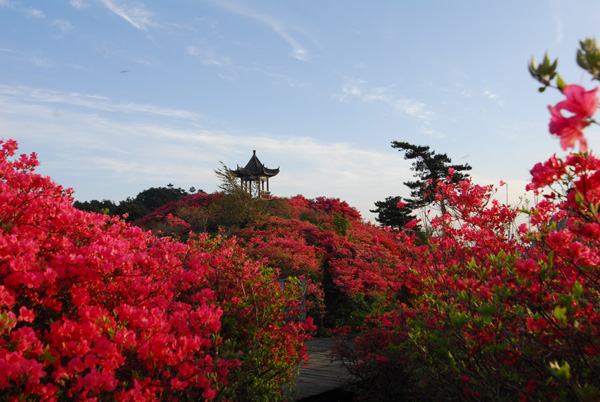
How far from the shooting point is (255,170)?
1010 inches

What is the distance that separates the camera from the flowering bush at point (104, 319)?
208 cm

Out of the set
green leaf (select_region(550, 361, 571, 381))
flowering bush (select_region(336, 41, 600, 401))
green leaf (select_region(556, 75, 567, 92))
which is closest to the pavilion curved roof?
flowering bush (select_region(336, 41, 600, 401))

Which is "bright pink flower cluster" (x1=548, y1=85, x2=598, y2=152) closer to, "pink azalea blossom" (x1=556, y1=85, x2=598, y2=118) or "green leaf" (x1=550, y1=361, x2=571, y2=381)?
"pink azalea blossom" (x1=556, y1=85, x2=598, y2=118)

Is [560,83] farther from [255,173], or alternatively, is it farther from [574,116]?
[255,173]

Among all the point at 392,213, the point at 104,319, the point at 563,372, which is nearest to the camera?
the point at 563,372

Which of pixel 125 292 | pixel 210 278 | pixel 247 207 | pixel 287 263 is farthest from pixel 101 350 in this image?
pixel 247 207

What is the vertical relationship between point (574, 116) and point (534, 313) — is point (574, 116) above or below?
above

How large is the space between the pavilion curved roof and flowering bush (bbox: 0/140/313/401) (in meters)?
21.2

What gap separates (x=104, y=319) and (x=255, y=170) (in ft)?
77.3

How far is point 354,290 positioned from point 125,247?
25.7 ft

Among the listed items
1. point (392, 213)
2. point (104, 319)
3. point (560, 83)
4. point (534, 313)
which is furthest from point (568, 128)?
point (392, 213)

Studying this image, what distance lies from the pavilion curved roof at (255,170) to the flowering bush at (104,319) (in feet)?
69.6

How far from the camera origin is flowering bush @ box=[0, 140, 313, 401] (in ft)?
6.83

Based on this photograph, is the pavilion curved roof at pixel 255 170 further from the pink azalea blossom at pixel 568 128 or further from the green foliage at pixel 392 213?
the pink azalea blossom at pixel 568 128
